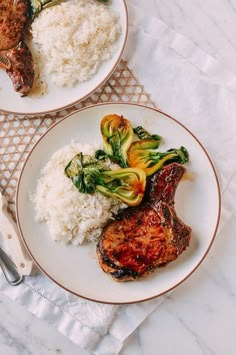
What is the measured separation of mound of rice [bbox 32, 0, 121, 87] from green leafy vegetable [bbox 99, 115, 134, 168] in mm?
351

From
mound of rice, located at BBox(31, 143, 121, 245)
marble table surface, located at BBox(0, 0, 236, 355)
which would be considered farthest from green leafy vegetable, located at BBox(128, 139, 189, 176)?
marble table surface, located at BBox(0, 0, 236, 355)

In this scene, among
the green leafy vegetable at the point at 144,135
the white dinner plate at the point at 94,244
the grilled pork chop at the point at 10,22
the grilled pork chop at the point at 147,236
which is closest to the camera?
the grilled pork chop at the point at 147,236

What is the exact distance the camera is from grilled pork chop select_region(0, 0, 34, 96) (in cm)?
381

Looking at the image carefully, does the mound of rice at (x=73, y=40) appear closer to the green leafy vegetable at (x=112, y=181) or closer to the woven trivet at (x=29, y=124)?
the woven trivet at (x=29, y=124)

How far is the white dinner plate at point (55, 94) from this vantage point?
3.81 m

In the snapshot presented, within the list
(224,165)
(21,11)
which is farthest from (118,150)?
(21,11)

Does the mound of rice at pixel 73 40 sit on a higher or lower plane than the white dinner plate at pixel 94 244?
higher

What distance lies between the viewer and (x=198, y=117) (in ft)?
12.9

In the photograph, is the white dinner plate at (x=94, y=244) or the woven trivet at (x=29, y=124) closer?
the white dinner plate at (x=94, y=244)

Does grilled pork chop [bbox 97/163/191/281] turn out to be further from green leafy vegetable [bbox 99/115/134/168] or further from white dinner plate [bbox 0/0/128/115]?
white dinner plate [bbox 0/0/128/115]

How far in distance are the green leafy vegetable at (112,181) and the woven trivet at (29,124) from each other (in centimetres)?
45

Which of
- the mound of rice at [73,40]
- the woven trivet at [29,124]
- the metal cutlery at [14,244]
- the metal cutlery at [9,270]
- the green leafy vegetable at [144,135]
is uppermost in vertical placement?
the mound of rice at [73,40]

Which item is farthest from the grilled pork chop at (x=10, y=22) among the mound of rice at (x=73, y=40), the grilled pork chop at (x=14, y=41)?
the mound of rice at (x=73, y=40)

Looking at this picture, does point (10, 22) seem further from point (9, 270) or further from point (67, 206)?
point (9, 270)
